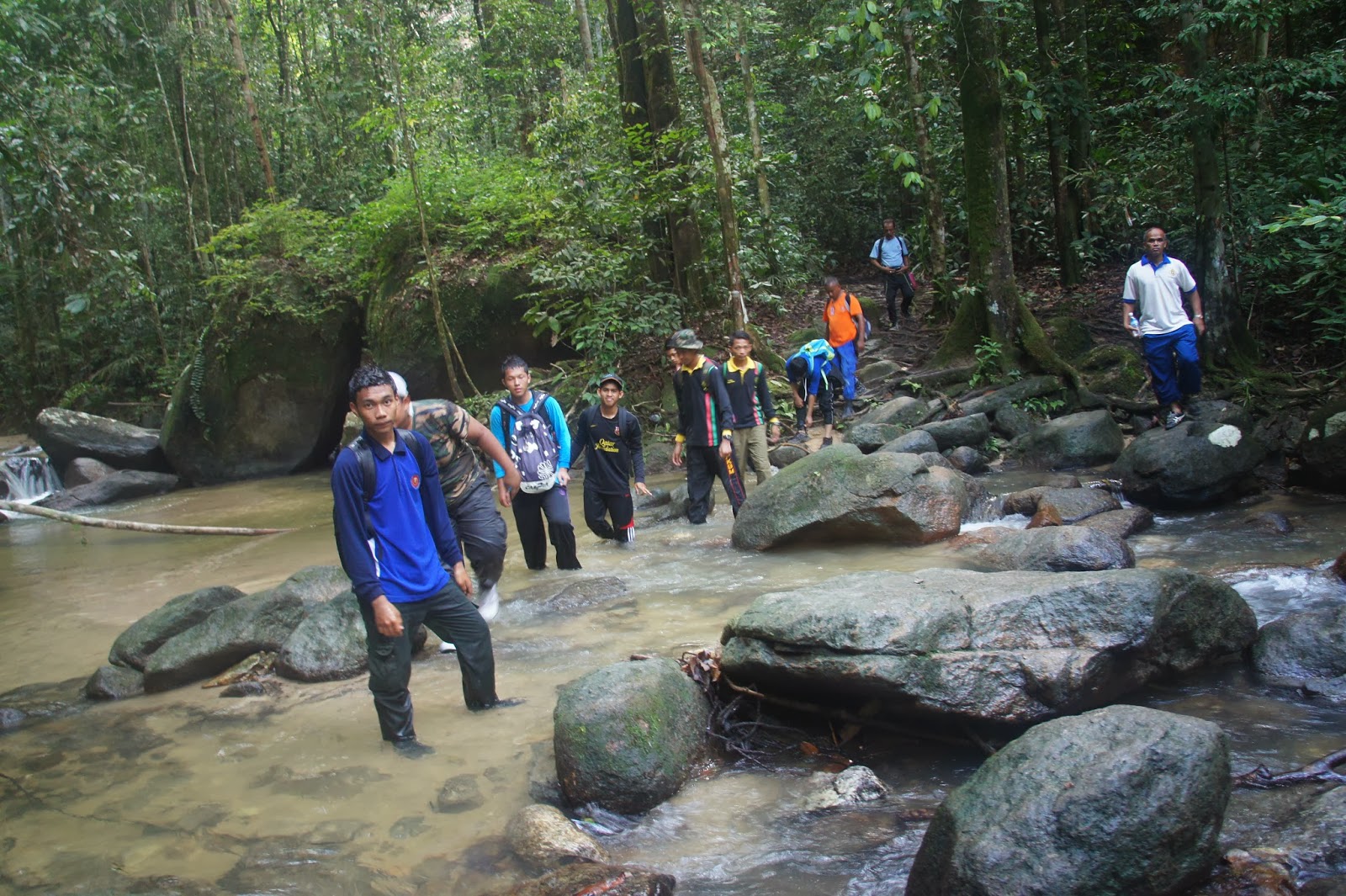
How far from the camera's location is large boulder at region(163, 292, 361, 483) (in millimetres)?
17062

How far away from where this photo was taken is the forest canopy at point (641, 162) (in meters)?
10.4

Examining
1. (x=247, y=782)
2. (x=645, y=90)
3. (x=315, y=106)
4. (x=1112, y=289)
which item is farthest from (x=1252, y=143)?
(x=315, y=106)

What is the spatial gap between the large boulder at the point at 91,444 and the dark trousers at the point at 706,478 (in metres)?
12.6

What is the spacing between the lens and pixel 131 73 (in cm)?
2150

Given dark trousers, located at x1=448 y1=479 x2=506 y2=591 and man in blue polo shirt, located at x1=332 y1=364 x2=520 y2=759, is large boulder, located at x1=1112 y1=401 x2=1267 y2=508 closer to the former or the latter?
dark trousers, located at x1=448 y1=479 x2=506 y2=591

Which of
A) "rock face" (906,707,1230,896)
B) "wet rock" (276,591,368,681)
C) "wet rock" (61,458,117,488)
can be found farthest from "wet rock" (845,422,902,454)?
"wet rock" (61,458,117,488)

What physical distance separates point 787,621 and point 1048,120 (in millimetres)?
13166

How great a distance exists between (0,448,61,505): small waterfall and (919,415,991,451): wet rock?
1516 centimetres

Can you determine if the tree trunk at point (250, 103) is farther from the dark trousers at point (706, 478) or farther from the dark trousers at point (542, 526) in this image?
the dark trousers at point (542, 526)

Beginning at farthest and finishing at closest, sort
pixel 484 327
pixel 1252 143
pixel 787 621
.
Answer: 1. pixel 484 327
2. pixel 1252 143
3. pixel 787 621

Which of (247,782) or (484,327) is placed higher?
(484,327)

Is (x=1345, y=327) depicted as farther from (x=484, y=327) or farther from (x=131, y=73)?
(x=131, y=73)

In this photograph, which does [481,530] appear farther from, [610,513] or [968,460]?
[968,460]

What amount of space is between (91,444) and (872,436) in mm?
14157
